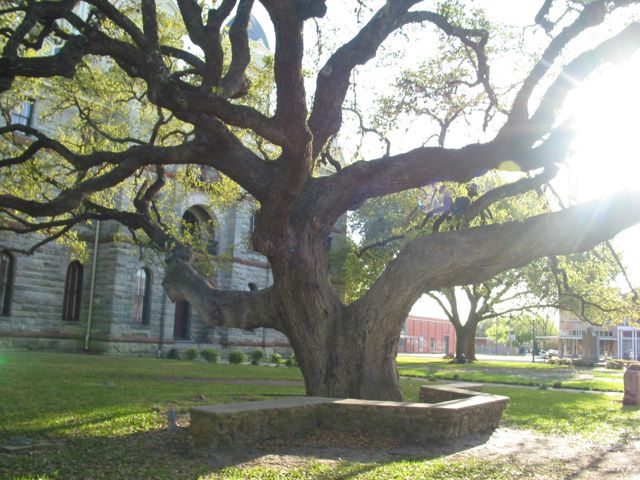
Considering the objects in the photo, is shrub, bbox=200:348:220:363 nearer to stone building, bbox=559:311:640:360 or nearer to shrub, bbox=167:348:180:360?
shrub, bbox=167:348:180:360

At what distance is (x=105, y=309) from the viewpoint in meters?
27.5

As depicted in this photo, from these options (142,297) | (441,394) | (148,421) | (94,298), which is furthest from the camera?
(142,297)

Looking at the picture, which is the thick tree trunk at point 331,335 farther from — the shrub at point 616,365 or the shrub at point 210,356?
the shrub at point 616,365

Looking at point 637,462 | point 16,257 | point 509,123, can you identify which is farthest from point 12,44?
point 16,257

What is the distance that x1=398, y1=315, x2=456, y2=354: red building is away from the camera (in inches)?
3334

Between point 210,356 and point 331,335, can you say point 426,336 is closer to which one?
point 210,356

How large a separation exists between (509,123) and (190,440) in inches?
280

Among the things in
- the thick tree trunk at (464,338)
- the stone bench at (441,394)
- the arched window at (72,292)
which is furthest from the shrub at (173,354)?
the stone bench at (441,394)

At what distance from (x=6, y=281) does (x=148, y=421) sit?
2003cm

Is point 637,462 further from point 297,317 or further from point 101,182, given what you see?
point 101,182

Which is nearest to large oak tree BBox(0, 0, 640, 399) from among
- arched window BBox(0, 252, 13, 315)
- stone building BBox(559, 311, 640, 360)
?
arched window BBox(0, 252, 13, 315)

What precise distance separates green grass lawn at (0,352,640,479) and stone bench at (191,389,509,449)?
2.26 feet

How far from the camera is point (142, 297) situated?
2961 centimetres

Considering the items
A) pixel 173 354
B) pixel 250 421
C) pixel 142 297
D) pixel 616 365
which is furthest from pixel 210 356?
pixel 616 365
